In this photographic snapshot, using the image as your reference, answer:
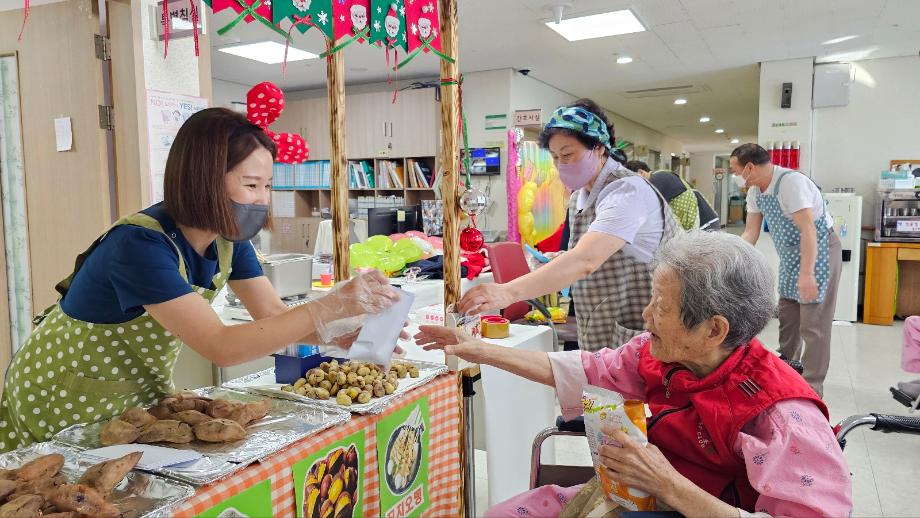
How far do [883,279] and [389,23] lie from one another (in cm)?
694

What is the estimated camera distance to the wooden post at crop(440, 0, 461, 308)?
6.31ft

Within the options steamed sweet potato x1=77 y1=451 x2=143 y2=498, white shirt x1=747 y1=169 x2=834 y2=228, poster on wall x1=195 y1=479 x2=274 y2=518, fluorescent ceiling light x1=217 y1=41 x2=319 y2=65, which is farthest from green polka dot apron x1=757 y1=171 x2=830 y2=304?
fluorescent ceiling light x1=217 y1=41 x2=319 y2=65

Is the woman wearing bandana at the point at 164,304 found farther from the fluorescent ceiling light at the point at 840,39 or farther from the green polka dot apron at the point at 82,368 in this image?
the fluorescent ceiling light at the point at 840,39

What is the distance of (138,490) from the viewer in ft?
3.74

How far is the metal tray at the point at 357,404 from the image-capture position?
1.58 m

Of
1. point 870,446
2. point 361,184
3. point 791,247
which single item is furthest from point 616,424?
point 361,184

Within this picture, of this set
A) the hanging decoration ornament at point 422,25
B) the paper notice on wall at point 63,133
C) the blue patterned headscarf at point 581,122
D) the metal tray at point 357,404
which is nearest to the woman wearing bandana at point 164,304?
the metal tray at point 357,404

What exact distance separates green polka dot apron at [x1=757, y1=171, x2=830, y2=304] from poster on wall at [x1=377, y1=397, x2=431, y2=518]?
3.03 meters

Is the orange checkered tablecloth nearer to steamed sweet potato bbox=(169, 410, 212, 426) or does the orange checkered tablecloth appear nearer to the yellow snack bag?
steamed sweet potato bbox=(169, 410, 212, 426)

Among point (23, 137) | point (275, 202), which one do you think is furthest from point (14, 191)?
point (275, 202)

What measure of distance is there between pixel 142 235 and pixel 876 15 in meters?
6.46

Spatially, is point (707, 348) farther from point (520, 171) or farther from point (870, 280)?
point (870, 280)

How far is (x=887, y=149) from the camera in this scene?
24.0ft

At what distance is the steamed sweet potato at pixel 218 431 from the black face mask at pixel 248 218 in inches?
16.2
